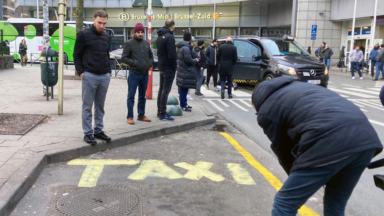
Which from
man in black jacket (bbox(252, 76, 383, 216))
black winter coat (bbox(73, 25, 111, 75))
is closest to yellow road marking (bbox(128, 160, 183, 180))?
black winter coat (bbox(73, 25, 111, 75))

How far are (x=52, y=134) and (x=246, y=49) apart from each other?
877 cm

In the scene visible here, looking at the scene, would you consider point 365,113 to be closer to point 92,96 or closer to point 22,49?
point 92,96

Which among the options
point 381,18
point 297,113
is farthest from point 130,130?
point 381,18

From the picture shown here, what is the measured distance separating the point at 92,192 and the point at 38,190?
0.59 m

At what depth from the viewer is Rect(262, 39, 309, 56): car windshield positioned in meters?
12.1

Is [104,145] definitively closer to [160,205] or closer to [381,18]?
[160,205]

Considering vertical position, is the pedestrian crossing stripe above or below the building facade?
below

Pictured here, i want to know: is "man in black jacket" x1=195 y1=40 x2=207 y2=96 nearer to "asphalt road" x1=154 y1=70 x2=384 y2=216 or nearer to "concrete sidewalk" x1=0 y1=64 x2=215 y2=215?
"asphalt road" x1=154 y1=70 x2=384 y2=216

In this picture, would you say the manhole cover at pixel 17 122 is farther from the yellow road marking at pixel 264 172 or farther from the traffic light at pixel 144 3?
the traffic light at pixel 144 3

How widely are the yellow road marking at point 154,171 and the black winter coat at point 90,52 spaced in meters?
1.55

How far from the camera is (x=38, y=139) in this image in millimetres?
5230

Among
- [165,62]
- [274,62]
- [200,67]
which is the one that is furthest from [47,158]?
[274,62]

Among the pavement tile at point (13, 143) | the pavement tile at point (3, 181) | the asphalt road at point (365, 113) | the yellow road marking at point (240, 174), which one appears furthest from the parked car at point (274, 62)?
the pavement tile at point (3, 181)

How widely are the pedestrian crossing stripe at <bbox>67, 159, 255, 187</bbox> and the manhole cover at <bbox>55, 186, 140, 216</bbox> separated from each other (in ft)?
0.78
